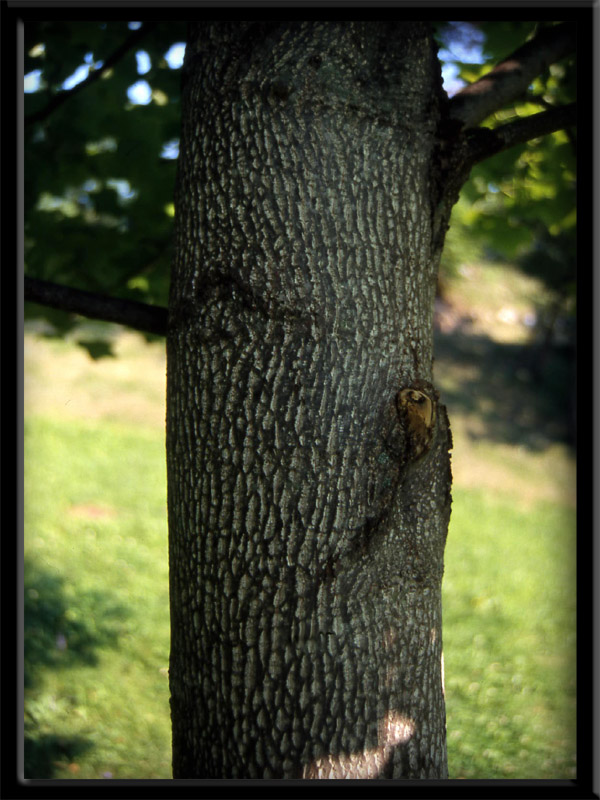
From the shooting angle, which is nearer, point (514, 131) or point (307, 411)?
point (307, 411)

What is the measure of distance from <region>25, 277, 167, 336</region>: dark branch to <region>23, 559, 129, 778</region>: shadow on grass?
7.83 feet

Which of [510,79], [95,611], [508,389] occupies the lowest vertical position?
[95,611]

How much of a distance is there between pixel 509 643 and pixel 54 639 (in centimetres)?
335

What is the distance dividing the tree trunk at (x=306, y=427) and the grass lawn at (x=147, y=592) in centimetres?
81

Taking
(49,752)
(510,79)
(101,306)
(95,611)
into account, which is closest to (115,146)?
(101,306)

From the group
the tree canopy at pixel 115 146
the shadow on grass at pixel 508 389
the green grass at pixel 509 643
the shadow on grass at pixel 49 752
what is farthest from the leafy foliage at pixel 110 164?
the shadow on grass at pixel 508 389

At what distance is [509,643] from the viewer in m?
5.34

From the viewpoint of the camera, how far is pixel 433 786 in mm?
1482

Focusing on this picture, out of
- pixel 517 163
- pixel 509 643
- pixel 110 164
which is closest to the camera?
pixel 110 164

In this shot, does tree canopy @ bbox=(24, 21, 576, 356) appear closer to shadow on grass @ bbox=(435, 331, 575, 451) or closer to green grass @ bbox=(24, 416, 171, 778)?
green grass @ bbox=(24, 416, 171, 778)

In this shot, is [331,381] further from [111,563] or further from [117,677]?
[111,563]

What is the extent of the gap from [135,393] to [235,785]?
9.70m

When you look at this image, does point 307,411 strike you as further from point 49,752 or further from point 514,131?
point 49,752

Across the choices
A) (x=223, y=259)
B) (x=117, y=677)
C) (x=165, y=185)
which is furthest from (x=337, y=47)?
(x=117, y=677)
